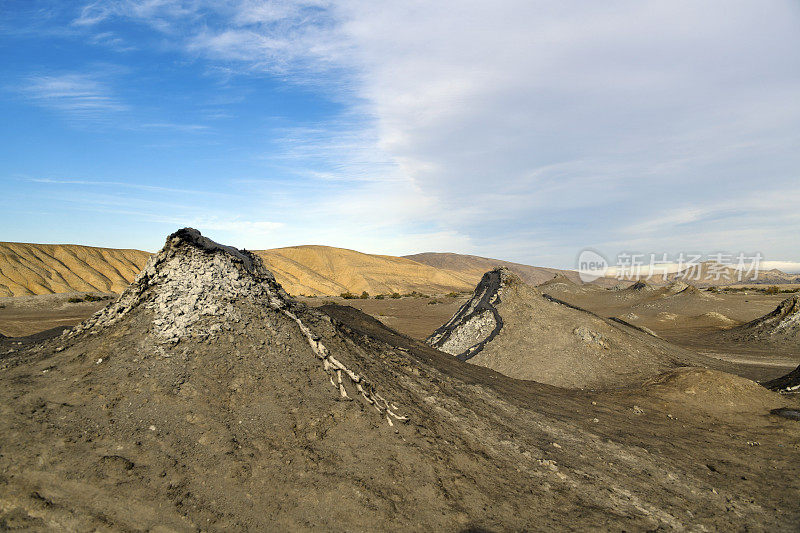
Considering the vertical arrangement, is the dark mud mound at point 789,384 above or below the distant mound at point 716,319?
below

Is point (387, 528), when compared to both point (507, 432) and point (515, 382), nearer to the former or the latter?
point (507, 432)

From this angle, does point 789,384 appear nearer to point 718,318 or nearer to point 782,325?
point 782,325

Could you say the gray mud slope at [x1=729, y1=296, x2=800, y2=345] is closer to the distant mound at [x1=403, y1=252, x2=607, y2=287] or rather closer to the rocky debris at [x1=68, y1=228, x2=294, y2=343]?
the rocky debris at [x1=68, y1=228, x2=294, y2=343]

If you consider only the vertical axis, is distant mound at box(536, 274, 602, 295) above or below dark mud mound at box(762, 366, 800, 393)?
above

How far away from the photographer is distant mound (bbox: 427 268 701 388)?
11.2 meters

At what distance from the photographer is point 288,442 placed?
4.39m

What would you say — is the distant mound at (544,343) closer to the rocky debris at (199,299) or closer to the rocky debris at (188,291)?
the rocky debris at (199,299)

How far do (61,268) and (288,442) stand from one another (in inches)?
2096

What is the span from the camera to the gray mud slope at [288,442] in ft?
12.1

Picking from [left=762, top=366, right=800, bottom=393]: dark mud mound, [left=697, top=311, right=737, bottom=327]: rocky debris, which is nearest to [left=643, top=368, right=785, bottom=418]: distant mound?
[left=762, top=366, right=800, bottom=393]: dark mud mound

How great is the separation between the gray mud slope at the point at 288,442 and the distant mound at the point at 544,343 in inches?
160

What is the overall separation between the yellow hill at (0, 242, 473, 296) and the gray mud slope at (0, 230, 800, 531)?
35678 millimetres

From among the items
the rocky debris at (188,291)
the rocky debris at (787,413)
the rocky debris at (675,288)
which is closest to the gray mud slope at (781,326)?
the rocky debris at (787,413)

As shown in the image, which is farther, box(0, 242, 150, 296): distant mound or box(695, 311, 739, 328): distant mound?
box(0, 242, 150, 296): distant mound
